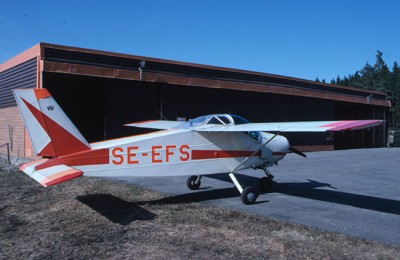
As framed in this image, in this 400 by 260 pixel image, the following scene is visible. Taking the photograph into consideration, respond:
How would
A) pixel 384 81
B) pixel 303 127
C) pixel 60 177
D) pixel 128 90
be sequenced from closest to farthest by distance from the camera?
pixel 60 177
pixel 303 127
pixel 128 90
pixel 384 81

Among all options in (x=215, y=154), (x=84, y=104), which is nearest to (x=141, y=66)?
(x=84, y=104)

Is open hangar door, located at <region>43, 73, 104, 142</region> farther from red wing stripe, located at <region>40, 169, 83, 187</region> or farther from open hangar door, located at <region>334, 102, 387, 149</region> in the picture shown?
open hangar door, located at <region>334, 102, 387, 149</region>

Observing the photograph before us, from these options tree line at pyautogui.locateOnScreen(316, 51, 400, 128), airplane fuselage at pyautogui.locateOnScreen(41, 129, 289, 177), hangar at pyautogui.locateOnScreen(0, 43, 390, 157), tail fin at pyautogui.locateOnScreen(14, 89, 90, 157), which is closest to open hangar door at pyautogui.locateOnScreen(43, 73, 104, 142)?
hangar at pyautogui.locateOnScreen(0, 43, 390, 157)

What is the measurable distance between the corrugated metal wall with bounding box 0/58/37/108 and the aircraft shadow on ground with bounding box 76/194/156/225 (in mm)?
8689

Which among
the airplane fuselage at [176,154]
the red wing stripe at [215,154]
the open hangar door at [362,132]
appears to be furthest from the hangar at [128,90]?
the open hangar door at [362,132]

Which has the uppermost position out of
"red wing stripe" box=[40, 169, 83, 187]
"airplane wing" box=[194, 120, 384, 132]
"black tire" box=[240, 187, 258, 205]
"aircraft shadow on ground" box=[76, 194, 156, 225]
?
"airplane wing" box=[194, 120, 384, 132]

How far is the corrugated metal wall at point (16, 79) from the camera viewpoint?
51.7 ft

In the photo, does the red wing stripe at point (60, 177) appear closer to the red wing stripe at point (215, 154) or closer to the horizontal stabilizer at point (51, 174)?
the horizontal stabilizer at point (51, 174)

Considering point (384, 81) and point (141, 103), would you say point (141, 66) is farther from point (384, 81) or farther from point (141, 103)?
point (384, 81)

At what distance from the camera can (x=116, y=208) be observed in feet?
26.2

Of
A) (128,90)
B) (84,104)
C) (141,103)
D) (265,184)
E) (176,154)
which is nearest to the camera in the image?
(176,154)

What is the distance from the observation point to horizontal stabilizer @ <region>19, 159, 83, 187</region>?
593 centimetres

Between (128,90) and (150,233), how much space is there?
1244cm

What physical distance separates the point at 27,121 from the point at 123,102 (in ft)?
35.5
